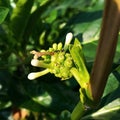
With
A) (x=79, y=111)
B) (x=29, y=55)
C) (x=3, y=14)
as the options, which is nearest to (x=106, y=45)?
(x=79, y=111)

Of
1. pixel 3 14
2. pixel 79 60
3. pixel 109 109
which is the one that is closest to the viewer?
pixel 79 60

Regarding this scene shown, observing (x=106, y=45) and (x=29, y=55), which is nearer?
(x=106, y=45)

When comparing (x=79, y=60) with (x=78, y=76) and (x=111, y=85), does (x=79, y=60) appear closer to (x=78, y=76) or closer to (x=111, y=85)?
(x=78, y=76)

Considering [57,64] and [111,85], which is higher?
[57,64]

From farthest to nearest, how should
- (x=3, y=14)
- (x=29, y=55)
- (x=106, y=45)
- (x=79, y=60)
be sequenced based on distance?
(x=29, y=55), (x=3, y=14), (x=79, y=60), (x=106, y=45)

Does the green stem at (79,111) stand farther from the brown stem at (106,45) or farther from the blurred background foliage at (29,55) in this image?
the blurred background foliage at (29,55)

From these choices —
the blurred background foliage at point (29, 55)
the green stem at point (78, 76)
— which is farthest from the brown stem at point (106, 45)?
the blurred background foliage at point (29, 55)

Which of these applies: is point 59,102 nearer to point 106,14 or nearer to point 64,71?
point 64,71

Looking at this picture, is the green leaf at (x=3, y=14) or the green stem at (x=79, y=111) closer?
the green stem at (x=79, y=111)

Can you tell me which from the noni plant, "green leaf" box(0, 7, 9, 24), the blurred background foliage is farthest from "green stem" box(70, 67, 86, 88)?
the blurred background foliage

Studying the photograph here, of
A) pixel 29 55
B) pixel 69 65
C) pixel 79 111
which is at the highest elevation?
pixel 69 65
